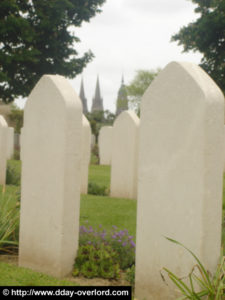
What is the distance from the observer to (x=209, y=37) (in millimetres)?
18609

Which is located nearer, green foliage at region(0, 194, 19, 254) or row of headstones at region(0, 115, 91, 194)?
green foliage at region(0, 194, 19, 254)

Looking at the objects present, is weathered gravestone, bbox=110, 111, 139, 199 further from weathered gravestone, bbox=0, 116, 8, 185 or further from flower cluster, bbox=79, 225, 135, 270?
flower cluster, bbox=79, 225, 135, 270

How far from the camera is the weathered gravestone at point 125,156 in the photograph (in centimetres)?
879

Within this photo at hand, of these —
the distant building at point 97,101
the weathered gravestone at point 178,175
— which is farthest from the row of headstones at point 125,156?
the distant building at point 97,101

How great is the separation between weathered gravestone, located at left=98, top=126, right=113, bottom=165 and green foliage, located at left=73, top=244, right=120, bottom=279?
44.5 ft

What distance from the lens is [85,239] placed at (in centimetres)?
463

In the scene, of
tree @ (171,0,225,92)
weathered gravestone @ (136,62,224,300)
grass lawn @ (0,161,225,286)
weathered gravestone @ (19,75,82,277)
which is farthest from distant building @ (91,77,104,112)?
weathered gravestone @ (136,62,224,300)

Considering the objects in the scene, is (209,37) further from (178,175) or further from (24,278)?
(24,278)

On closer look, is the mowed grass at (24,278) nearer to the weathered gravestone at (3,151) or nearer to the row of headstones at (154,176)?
the row of headstones at (154,176)

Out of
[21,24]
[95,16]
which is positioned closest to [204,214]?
[21,24]

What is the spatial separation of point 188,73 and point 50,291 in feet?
7.36

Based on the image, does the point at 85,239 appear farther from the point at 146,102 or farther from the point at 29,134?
the point at 146,102

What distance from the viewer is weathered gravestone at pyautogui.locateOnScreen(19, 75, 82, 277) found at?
412 cm

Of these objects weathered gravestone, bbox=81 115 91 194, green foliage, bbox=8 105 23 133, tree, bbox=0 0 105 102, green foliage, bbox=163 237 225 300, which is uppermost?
tree, bbox=0 0 105 102
